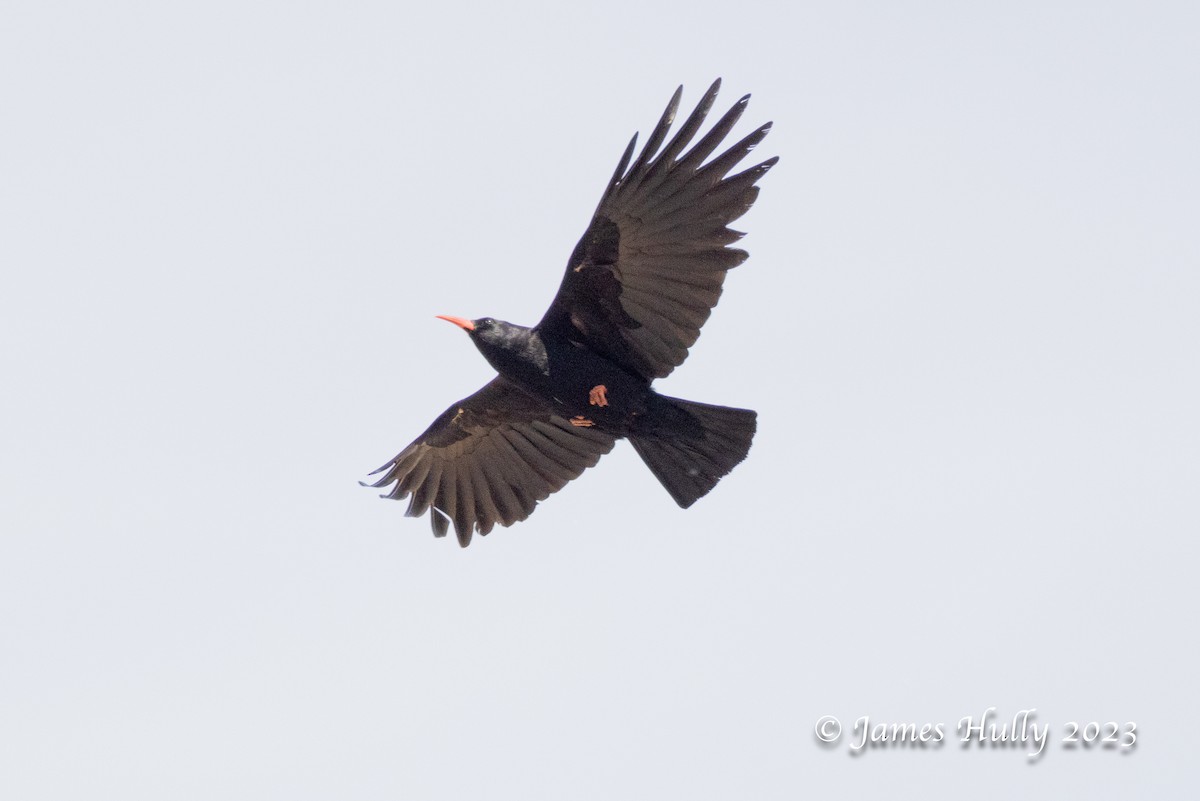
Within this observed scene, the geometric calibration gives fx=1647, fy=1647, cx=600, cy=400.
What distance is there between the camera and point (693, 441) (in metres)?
14.4

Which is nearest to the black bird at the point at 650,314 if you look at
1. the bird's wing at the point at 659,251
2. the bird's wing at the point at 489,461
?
the bird's wing at the point at 659,251

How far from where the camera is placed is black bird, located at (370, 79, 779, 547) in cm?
1355

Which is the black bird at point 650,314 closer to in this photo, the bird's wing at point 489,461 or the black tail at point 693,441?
the black tail at point 693,441

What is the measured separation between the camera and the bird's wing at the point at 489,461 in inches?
638

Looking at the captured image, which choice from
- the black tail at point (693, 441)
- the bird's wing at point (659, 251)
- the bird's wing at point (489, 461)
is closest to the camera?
the bird's wing at point (659, 251)

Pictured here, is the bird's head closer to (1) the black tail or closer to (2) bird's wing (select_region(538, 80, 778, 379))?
(2) bird's wing (select_region(538, 80, 778, 379))

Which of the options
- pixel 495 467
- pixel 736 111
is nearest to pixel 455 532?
pixel 495 467

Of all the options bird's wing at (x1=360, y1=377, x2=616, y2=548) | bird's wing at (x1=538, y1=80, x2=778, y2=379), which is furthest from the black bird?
bird's wing at (x1=360, y1=377, x2=616, y2=548)

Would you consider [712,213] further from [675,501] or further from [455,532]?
[455,532]

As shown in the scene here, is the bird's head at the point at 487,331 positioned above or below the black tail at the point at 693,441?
above

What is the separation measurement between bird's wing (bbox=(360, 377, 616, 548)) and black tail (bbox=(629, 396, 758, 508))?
1552 millimetres

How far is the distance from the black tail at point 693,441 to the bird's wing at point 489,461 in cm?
155

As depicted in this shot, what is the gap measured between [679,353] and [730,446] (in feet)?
3.15

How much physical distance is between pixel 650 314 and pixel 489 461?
3.25 m
